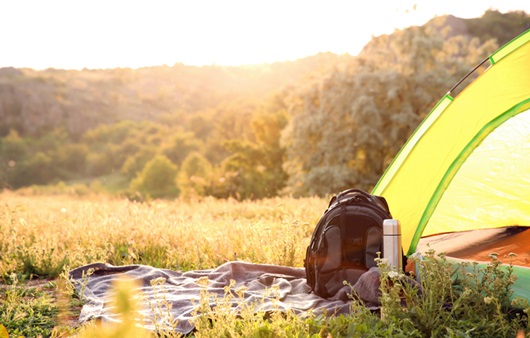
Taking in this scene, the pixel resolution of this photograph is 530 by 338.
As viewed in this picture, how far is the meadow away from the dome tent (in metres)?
0.68

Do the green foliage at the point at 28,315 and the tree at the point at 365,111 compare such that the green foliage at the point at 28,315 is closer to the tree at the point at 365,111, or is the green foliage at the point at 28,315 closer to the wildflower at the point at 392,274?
the wildflower at the point at 392,274

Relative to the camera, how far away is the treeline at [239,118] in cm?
1809

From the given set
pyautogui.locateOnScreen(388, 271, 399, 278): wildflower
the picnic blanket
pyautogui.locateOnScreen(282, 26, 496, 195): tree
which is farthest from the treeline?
pyautogui.locateOnScreen(388, 271, 399, 278): wildflower

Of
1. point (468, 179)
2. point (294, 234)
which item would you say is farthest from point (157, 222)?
point (468, 179)

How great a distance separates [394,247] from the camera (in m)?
3.38

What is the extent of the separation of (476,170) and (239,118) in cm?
2598

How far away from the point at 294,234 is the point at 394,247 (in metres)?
1.74

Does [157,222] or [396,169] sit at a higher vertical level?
[396,169]

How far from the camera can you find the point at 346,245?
13.3ft

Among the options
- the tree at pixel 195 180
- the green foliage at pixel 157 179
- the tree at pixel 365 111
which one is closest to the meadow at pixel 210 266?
the tree at pixel 365 111

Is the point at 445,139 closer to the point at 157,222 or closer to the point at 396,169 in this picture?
the point at 396,169

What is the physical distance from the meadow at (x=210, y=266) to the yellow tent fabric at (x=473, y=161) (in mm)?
698

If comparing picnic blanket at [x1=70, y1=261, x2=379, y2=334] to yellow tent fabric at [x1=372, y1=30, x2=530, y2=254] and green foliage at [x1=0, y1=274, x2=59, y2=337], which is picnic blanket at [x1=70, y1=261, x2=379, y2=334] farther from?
yellow tent fabric at [x1=372, y1=30, x2=530, y2=254]

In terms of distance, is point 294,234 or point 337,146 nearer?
point 294,234
